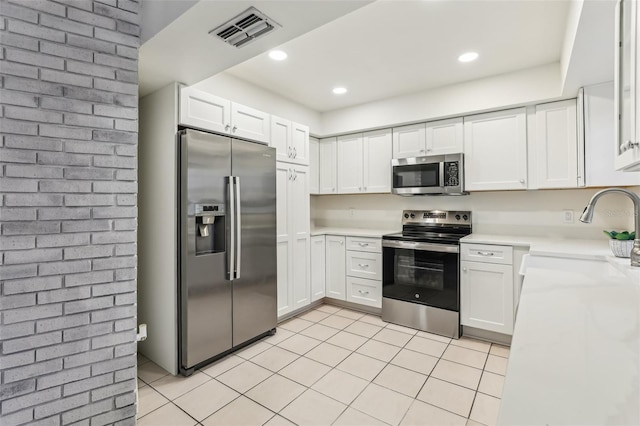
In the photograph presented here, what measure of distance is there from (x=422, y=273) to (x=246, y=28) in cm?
265

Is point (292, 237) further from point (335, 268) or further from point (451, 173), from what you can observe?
point (451, 173)

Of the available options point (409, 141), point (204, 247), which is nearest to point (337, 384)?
point (204, 247)

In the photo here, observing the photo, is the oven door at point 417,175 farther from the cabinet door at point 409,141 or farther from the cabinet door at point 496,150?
the cabinet door at point 496,150

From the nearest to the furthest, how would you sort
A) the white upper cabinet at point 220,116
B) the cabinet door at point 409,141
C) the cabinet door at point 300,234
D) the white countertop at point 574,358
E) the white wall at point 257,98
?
the white countertop at point 574,358 → the white upper cabinet at point 220,116 → the white wall at point 257,98 → the cabinet door at point 300,234 → the cabinet door at point 409,141

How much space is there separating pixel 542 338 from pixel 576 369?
0.15 meters

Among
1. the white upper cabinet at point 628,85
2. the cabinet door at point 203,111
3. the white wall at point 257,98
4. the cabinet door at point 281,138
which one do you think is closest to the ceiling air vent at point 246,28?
the cabinet door at point 203,111

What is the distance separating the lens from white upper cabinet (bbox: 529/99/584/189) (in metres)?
2.77

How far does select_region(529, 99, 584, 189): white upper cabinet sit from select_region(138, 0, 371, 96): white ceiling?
2290mm

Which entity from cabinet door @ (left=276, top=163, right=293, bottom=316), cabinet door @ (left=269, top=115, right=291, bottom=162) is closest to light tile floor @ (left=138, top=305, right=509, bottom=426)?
cabinet door @ (left=276, top=163, right=293, bottom=316)

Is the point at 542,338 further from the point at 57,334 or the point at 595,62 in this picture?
the point at 595,62

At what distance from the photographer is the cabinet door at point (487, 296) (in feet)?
9.20

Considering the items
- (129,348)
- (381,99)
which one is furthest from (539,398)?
(381,99)

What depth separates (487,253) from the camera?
2.88 metres

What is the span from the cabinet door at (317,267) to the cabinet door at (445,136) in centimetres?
162
